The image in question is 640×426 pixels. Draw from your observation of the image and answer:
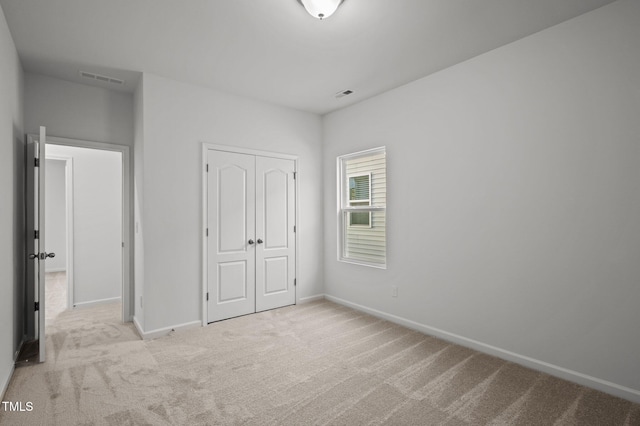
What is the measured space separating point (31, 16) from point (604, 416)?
495cm

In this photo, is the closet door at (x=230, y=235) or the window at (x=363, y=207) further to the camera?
the window at (x=363, y=207)

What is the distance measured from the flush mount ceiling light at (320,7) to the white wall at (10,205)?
2233mm

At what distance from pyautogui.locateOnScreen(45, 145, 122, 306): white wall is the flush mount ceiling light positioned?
4155 mm

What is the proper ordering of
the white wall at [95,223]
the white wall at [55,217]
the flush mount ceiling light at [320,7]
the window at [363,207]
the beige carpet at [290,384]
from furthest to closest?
the white wall at [55,217], the white wall at [95,223], the window at [363,207], the flush mount ceiling light at [320,7], the beige carpet at [290,384]

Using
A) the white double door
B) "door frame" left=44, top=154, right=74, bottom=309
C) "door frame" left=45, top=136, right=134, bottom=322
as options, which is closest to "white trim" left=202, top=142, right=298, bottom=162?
the white double door

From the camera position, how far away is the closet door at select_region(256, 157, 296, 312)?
4.32 metres

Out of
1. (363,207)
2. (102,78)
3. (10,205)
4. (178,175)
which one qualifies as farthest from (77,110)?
(363,207)

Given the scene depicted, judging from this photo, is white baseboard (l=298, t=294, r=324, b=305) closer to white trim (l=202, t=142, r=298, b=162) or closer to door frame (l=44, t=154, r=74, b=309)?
white trim (l=202, t=142, r=298, b=162)

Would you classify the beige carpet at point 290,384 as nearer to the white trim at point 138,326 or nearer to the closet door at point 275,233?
the white trim at point 138,326

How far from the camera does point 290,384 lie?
248 centimetres

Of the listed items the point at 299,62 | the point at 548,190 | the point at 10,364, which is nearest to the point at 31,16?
the point at 299,62

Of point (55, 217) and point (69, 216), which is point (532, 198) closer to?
point (69, 216)

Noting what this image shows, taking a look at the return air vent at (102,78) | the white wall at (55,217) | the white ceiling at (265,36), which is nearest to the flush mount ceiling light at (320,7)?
the white ceiling at (265,36)

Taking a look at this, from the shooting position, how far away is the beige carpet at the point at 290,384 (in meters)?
2.09
